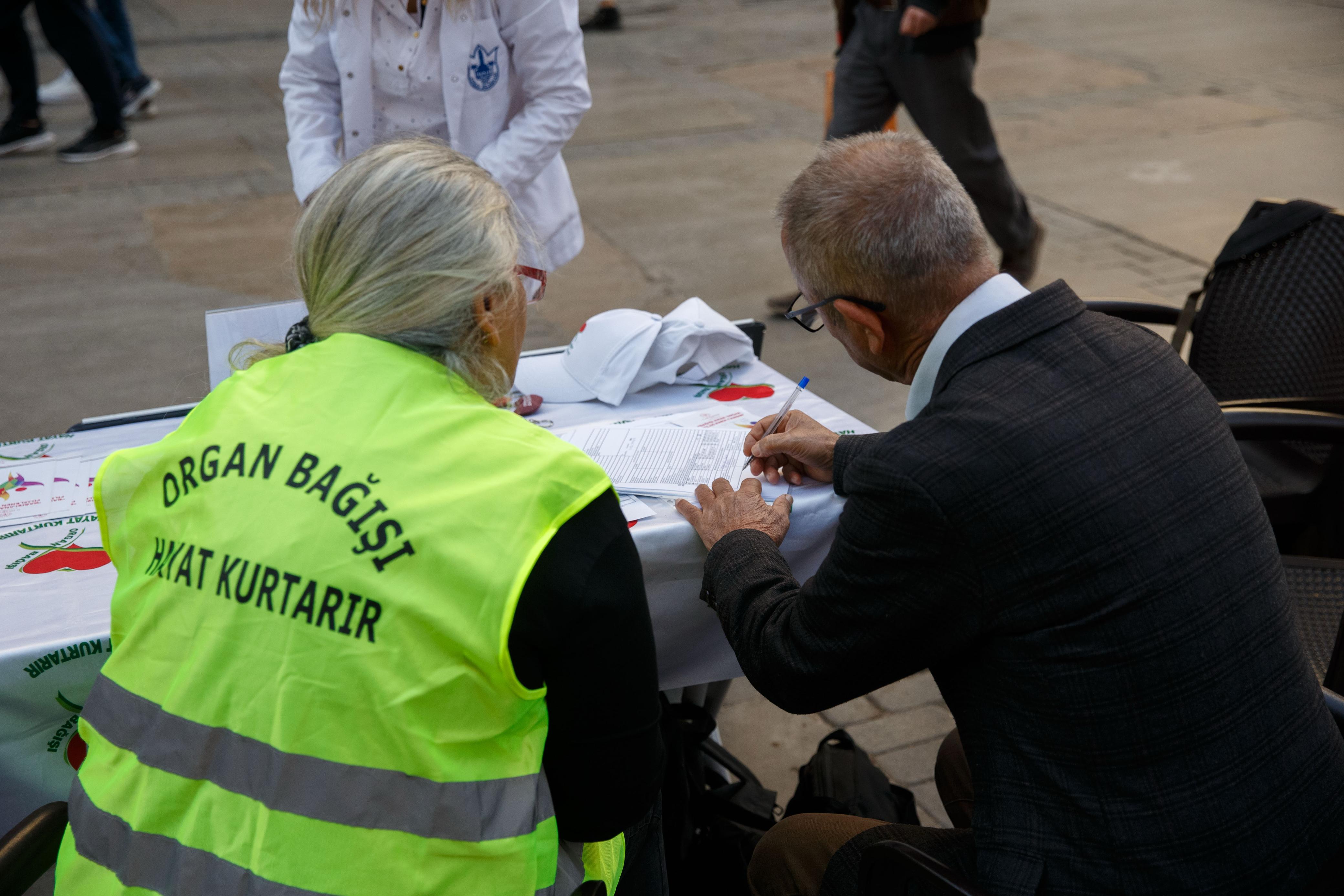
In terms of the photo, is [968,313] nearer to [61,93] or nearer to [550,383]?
[550,383]

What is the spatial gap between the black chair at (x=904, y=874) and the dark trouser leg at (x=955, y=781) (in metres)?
0.38

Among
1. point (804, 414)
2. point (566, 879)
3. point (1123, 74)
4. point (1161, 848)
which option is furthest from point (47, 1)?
point (1123, 74)

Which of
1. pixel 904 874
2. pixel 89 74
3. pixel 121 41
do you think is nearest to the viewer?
pixel 904 874

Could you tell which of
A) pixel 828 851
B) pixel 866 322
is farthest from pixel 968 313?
pixel 828 851

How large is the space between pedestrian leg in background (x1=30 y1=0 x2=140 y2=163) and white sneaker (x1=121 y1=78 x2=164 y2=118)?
65 centimetres

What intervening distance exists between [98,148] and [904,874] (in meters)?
6.95

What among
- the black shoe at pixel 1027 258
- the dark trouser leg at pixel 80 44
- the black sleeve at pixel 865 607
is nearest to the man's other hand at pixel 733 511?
the black sleeve at pixel 865 607

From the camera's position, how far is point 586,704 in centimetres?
116

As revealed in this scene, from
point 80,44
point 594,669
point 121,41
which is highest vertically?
point 594,669

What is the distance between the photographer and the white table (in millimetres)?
1430

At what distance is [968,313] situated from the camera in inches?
54.5

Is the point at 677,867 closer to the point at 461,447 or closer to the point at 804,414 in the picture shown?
the point at 804,414

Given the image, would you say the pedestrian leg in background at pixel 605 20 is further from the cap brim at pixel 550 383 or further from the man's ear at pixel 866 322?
the man's ear at pixel 866 322

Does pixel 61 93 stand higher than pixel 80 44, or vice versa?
pixel 80 44
